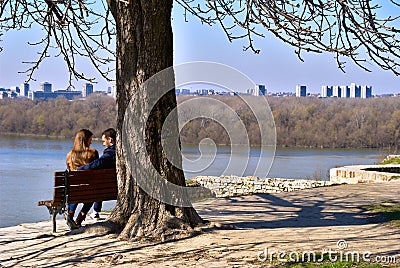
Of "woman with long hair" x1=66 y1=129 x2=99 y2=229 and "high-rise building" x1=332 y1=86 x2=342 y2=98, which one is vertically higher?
"high-rise building" x1=332 y1=86 x2=342 y2=98

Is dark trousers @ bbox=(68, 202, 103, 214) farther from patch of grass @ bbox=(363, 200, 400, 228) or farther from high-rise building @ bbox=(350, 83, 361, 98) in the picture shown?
high-rise building @ bbox=(350, 83, 361, 98)

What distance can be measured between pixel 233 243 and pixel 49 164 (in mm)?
21498

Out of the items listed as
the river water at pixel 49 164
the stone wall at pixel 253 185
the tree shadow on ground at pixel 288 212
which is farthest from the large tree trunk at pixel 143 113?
the stone wall at pixel 253 185

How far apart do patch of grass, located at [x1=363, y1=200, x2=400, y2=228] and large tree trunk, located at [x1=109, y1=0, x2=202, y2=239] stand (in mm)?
2209

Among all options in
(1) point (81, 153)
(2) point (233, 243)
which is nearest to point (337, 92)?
(1) point (81, 153)

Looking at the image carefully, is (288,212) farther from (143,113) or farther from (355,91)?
(355,91)

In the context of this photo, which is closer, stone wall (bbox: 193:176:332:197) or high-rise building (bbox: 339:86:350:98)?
stone wall (bbox: 193:176:332:197)

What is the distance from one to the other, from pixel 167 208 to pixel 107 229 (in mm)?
619

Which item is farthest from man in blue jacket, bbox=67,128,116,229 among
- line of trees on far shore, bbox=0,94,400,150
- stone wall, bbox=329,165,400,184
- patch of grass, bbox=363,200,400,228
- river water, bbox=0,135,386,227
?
line of trees on far shore, bbox=0,94,400,150

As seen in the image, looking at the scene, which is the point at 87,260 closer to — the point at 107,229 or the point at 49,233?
the point at 107,229

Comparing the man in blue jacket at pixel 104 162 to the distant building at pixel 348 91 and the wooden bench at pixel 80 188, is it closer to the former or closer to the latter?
the wooden bench at pixel 80 188

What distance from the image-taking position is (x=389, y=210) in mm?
7246

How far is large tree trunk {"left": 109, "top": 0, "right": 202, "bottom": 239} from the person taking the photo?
5824mm

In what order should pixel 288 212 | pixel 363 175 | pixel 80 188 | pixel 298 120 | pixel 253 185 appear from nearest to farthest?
pixel 80 188 < pixel 288 212 < pixel 363 175 < pixel 253 185 < pixel 298 120
